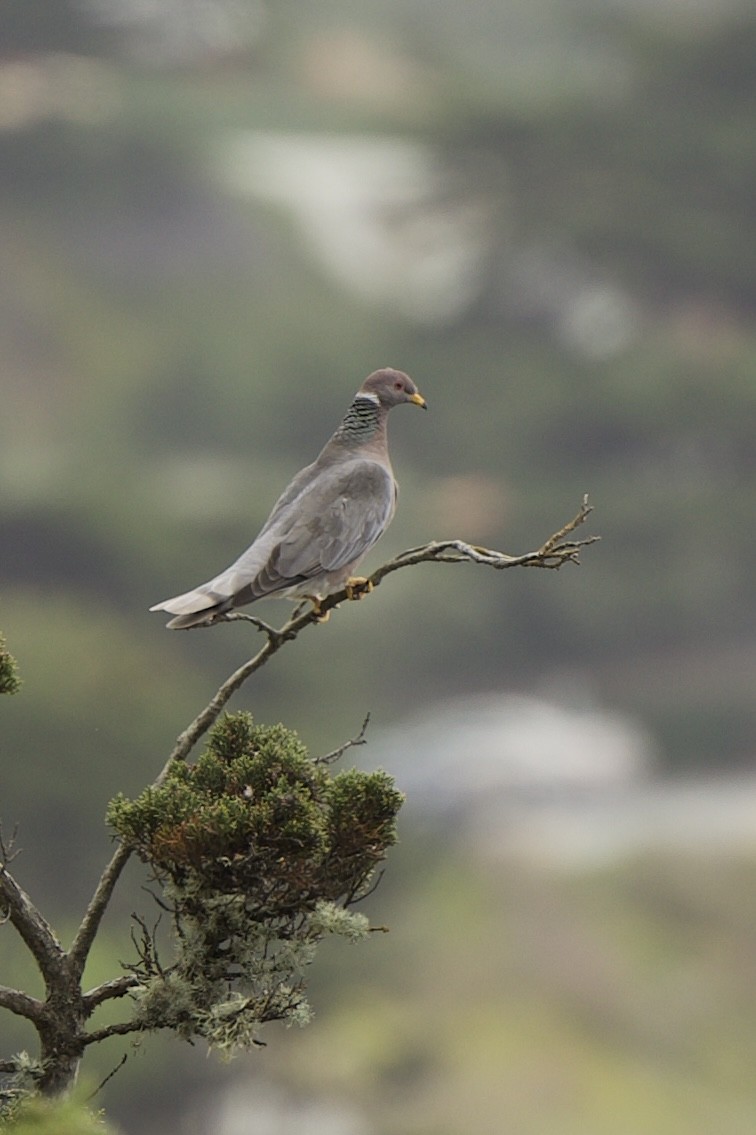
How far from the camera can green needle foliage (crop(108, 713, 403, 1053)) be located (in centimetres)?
344

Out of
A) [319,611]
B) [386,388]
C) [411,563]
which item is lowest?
[411,563]

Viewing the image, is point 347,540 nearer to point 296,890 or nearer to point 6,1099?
point 296,890

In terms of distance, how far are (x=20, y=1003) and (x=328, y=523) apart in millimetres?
1671

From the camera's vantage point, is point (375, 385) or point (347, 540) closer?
point (347, 540)

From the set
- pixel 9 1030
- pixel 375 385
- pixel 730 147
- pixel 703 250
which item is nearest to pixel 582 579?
pixel 703 250

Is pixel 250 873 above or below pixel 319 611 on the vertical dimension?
below

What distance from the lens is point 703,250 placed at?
16500 mm

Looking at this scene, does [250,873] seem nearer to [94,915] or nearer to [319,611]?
[94,915]

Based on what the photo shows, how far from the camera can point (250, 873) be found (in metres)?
3.48

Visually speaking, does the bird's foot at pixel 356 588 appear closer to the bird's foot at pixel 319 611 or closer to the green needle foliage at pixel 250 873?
the bird's foot at pixel 319 611

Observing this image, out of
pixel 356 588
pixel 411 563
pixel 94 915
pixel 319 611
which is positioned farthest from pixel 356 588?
pixel 94 915

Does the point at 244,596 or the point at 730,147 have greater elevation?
the point at 730,147

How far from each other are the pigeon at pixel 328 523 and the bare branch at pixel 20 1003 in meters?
1.04

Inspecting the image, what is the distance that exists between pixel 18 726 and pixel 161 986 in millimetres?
9504
